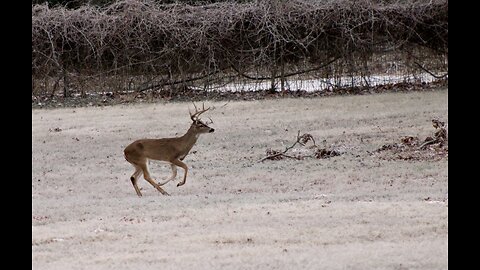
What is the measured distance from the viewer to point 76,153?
1502 centimetres

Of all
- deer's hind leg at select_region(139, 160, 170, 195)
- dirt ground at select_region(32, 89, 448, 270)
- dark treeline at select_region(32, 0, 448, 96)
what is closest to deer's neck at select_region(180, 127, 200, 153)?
dirt ground at select_region(32, 89, 448, 270)

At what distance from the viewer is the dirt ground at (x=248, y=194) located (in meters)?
7.59

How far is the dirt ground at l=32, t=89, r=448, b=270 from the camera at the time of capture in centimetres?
759

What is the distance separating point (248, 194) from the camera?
11211mm

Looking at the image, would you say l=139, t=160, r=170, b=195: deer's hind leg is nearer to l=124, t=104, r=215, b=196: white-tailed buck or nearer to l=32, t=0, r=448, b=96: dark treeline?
l=124, t=104, r=215, b=196: white-tailed buck

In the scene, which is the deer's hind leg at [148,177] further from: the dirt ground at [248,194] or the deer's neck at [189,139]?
the deer's neck at [189,139]

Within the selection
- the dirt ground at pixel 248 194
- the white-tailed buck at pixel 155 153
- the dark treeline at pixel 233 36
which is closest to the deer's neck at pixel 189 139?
the white-tailed buck at pixel 155 153

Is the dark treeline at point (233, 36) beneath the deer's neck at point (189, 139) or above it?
above

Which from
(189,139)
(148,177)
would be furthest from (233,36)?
(148,177)

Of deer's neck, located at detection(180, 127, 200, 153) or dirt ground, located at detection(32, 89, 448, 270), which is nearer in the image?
dirt ground, located at detection(32, 89, 448, 270)

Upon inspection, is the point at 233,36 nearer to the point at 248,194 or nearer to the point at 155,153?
the point at 155,153

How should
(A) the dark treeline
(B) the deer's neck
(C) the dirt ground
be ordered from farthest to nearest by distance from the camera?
(A) the dark treeline
(B) the deer's neck
(C) the dirt ground
